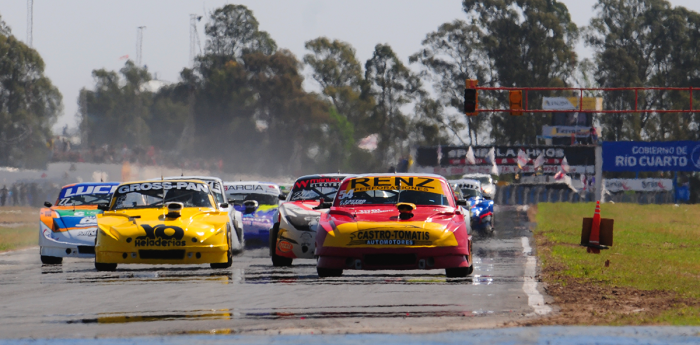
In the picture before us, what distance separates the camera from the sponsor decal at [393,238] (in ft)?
38.1

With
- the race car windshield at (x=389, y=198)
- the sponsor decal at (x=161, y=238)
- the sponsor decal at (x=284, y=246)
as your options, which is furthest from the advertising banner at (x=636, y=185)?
the sponsor decal at (x=161, y=238)

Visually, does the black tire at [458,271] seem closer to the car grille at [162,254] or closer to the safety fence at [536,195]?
the car grille at [162,254]

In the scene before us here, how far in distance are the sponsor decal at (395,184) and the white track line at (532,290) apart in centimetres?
165

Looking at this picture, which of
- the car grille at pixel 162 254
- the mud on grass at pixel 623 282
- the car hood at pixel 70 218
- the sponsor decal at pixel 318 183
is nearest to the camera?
the mud on grass at pixel 623 282

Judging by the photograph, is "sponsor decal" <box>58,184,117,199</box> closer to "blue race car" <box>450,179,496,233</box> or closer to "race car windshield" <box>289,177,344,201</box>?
"race car windshield" <box>289,177,344,201</box>

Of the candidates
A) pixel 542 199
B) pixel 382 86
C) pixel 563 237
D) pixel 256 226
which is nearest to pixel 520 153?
pixel 542 199

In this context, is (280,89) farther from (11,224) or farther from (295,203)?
(295,203)

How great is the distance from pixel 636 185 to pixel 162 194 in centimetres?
6859

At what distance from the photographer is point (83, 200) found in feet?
Answer: 55.4

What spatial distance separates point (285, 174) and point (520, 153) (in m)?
19.5

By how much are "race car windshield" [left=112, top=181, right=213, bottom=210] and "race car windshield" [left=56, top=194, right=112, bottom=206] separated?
216 centimetres

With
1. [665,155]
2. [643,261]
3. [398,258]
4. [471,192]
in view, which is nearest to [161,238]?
[398,258]

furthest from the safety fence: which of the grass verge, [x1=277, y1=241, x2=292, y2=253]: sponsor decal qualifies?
→ [x1=277, y1=241, x2=292, y2=253]: sponsor decal

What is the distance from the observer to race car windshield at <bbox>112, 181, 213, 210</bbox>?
14742 mm
